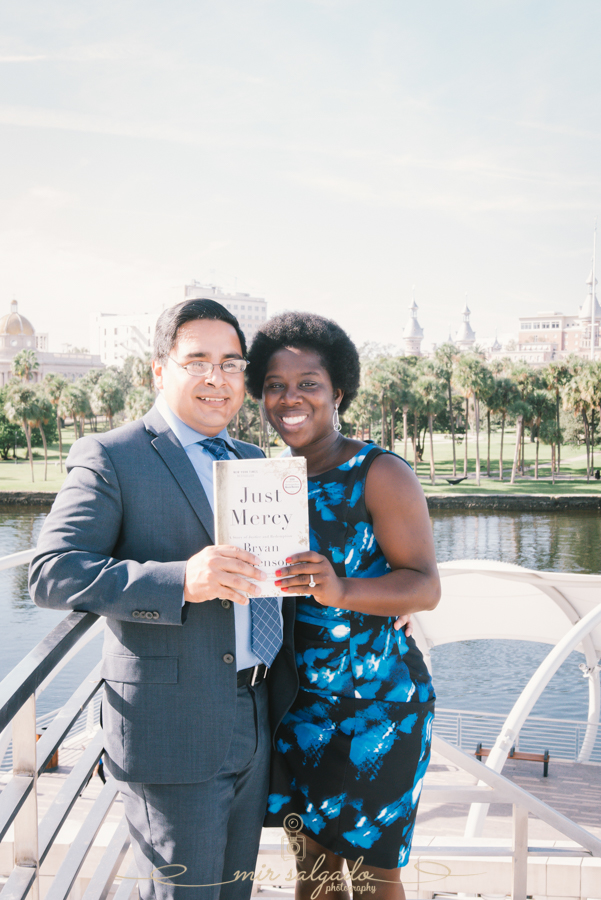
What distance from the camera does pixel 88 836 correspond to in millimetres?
2186

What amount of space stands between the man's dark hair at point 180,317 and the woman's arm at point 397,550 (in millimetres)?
711

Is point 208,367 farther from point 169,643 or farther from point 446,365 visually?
point 446,365

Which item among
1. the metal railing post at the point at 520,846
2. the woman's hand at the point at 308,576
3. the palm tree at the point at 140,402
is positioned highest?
the palm tree at the point at 140,402

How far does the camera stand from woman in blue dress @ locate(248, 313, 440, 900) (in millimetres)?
2262

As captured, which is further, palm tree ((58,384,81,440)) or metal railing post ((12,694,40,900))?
palm tree ((58,384,81,440))

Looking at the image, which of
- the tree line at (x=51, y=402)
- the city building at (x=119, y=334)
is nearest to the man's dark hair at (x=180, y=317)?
the tree line at (x=51, y=402)

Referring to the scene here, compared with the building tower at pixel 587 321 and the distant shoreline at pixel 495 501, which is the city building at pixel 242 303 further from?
the distant shoreline at pixel 495 501

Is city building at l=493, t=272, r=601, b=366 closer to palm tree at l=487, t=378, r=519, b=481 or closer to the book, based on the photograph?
palm tree at l=487, t=378, r=519, b=481

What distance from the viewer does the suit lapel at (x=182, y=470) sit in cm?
211

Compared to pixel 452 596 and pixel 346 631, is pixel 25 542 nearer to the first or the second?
pixel 452 596

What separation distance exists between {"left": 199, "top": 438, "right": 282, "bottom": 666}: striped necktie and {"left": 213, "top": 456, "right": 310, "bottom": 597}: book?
0.32 m

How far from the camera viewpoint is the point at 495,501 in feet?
134

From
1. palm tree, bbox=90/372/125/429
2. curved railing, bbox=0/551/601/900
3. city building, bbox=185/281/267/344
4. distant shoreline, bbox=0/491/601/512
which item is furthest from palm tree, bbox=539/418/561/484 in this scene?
city building, bbox=185/281/267/344

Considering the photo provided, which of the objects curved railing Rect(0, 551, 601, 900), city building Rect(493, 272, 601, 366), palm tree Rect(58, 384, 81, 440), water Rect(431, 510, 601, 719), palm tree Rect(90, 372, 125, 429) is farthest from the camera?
city building Rect(493, 272, 601, 366)
